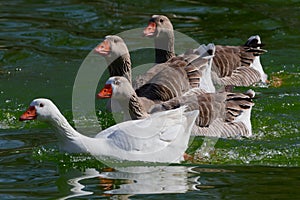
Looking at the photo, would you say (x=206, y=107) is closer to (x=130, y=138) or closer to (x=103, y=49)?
(x=130, y=138)

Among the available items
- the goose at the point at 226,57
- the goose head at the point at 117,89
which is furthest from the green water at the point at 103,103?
the goose head at the point at 117,89

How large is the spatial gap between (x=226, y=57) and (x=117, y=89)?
4045 millimetres

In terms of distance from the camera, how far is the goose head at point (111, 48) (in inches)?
487

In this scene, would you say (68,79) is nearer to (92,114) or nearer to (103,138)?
(92,114)

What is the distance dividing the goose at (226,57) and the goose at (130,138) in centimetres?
441

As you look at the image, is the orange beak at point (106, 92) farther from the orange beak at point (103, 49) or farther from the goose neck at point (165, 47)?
the goose neck at point (165, 47)

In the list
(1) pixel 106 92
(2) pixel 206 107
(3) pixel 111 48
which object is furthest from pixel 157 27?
(1) pixel 106 92

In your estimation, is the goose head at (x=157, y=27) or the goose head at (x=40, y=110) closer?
the goose head at (x=40, y=110)

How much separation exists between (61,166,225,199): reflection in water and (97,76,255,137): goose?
1554 millimetres

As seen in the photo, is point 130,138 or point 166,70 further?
point 166,70

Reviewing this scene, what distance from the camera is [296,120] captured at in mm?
11469

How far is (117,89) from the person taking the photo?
35.0ft

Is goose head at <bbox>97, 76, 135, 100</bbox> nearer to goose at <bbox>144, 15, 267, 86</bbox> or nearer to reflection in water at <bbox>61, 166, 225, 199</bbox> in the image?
reflection in water at <bbox>61, 166, 225, 199</bbox>

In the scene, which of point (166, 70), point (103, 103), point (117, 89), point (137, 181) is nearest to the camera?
point (137, 181)
